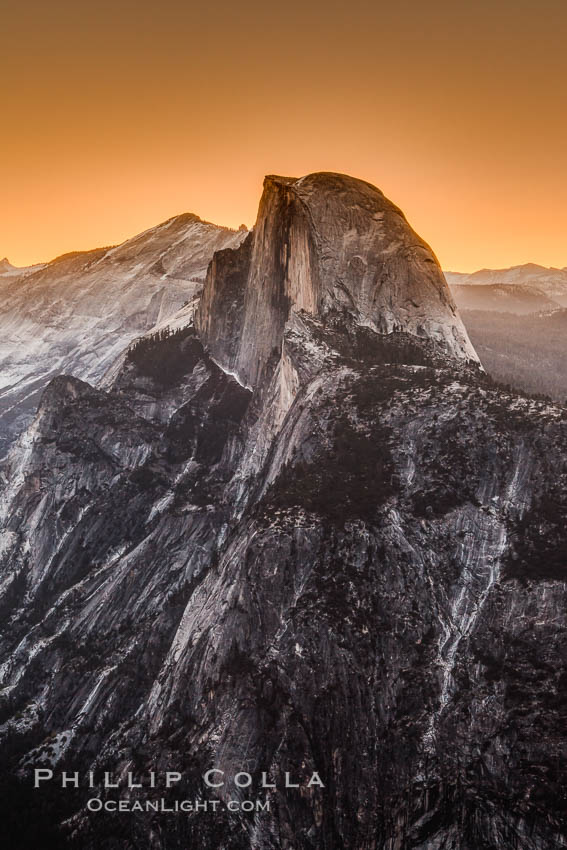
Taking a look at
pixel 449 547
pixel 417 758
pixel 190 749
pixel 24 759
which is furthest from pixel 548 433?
pixel 24 759

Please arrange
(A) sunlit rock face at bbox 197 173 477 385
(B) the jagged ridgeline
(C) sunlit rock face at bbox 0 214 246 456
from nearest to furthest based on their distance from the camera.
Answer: (B) the jagged ridgeline < (A) sunlit rock face at bbox 197 173 477 385 < (C) sunlit rock face at bbox 0 214 246 456

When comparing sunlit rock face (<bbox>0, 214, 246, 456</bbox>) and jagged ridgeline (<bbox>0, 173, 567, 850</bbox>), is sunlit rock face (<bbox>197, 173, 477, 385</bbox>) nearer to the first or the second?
jagged ridgeline (<bbox>0, 173, 567, 850</bbox>)

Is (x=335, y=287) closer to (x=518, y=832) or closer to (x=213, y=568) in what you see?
(x=213, y=568)

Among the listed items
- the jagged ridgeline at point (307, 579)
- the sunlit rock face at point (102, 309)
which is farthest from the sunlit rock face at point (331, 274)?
the sunlit rock face at point (102, 309)

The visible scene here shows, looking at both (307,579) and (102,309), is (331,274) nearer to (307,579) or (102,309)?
(307,579)

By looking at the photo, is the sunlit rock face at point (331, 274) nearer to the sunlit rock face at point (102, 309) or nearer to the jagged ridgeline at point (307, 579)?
the jagged ridgeline at point (307, 579)

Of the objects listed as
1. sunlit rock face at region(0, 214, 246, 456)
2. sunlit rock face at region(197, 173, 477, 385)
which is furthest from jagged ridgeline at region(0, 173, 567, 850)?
sunlit rock face at region(0, 214, 246, 456)

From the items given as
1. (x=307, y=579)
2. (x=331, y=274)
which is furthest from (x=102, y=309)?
(x=307, y=579)
